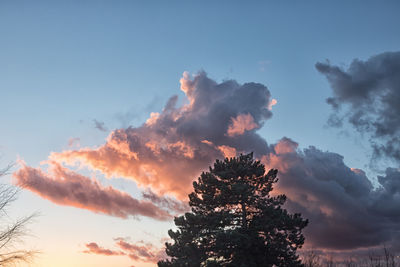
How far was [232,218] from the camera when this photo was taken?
28234 millimetres

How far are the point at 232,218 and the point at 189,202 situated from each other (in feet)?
16.1

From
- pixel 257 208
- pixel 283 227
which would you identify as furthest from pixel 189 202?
pixel 283 227

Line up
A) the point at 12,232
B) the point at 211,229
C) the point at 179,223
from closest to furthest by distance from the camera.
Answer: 1. the point at 12,232
2. the point at 211,229
3. the point at 179,223

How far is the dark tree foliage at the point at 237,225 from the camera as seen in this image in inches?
1016

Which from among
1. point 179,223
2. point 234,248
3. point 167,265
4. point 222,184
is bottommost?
point 167,265

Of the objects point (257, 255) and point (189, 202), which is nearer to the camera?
point (257, 255)

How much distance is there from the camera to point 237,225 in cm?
2795

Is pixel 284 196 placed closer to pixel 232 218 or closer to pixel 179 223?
pixel 232 218

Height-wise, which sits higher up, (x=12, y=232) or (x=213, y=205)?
(x=213, y=205)

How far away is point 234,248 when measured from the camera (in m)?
25.7

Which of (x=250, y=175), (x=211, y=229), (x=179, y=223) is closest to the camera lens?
(x=211, y=229)

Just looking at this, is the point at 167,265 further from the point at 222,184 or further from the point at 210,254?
the point at 222,184

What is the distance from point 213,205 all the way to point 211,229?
2.83m

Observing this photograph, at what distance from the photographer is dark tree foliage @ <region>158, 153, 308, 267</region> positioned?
25.8 meters
